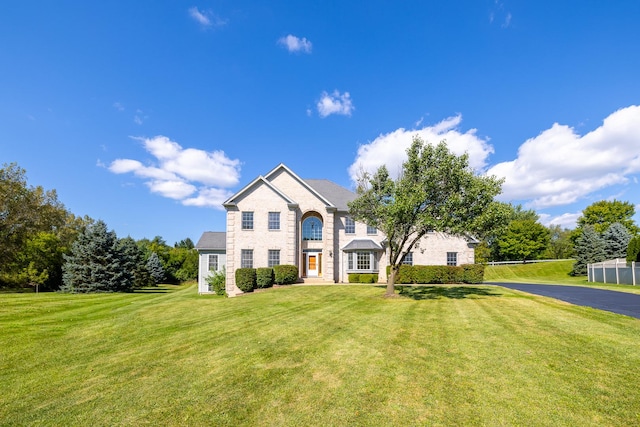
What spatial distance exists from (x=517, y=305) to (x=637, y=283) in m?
19.8

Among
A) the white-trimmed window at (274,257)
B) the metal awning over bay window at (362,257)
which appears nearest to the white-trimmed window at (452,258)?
the metal awning over bay window at (362,257)

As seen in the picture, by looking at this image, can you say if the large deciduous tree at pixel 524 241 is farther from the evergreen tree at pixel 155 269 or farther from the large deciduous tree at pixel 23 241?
the large deciduous tree at pixel 23 241

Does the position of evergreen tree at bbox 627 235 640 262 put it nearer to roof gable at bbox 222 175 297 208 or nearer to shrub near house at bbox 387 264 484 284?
shrub near house at bbox 387 264 484 284

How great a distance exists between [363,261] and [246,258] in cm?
997

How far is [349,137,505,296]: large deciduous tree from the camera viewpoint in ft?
49.1

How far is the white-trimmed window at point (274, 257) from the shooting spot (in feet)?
85.9

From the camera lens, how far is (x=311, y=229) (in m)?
28.3

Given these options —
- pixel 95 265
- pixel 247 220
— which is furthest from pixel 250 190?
pixel 95 265

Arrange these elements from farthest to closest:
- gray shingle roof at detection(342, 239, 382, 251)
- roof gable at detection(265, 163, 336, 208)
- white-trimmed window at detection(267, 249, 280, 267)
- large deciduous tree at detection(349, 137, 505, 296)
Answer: roof gable at detection(265, 163, 336, 208) → gray shingle roof at detection(342, 239, 382, 251) → white-trimmed window at detection(267, 249, 280, 267) → large deciduous tree at detection(349, 137, 505, 296)

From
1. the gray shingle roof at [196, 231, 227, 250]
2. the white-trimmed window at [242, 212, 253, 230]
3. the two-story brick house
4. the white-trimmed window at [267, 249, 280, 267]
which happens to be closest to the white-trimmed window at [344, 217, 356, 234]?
the two-story brick house

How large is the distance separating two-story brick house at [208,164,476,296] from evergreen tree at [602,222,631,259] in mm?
26151

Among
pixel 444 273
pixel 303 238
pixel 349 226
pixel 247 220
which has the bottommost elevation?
pixel 444 273

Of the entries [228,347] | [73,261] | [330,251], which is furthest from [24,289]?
[228,347]

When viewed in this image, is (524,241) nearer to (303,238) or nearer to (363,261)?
(363,261)
